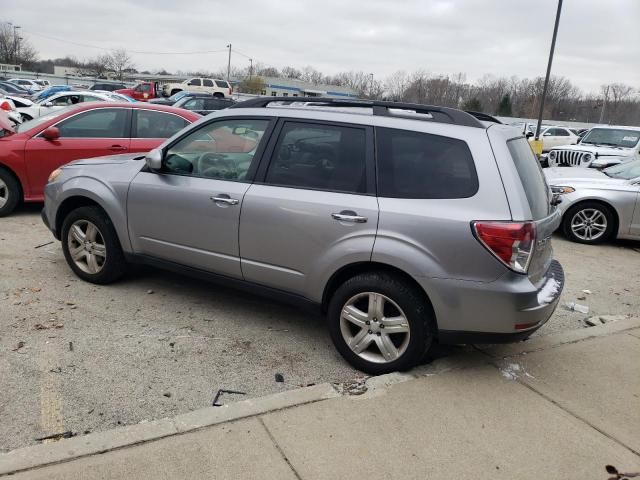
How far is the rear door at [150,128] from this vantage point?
771 centimetres

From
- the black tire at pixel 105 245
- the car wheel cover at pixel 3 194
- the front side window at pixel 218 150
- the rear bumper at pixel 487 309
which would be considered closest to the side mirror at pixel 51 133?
the car wheel cover at pixel 3 194

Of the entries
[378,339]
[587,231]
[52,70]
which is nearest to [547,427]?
[378,339]

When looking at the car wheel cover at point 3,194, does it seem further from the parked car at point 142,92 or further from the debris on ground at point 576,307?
the parked car at point 142,92

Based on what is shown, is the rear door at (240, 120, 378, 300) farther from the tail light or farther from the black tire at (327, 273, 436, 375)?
the tail light

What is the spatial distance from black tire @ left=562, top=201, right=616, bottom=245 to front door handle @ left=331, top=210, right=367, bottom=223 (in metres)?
5.86

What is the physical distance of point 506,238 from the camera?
10.3ft

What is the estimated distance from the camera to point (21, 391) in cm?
320

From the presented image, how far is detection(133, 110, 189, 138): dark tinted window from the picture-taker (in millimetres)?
7781

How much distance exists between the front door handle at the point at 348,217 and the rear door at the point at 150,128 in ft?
16.5

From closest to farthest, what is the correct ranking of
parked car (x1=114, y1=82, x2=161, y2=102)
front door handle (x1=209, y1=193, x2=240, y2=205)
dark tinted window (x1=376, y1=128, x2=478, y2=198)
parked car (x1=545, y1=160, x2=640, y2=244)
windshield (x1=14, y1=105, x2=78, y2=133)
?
dark tinted window (x1=376, y1=128, x2=478, y2=198) < front door handle (x1=209, y1=193, x2=240, y2=205) < windshield (x1=14, y1=105, x2=78, y2=133) < parked car (x1=545, y1=160, x2=640, y2=244) < parked car (x1=114, y1=82, x2=161, y2=102)

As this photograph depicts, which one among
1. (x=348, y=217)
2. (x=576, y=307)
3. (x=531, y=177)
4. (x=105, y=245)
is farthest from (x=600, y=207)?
(x=105, y=245)

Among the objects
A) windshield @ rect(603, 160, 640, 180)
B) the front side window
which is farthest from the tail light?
windshield @ rect(603, 160, 640, 180)

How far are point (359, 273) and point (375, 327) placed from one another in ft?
1.23

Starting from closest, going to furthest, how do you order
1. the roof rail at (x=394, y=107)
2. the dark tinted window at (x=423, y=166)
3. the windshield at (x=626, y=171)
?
the dark tinted window at (x=423, y=166)
the roof rail at (x=394, y=107)
the windshield at (x=626, y=171)
